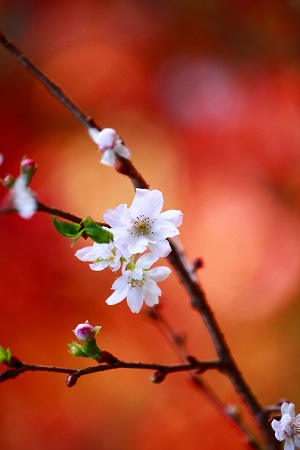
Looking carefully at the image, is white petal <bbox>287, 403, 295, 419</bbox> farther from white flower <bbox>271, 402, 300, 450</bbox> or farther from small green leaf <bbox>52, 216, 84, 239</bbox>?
small green leaf <bbox>52, 216, 84, 239</bbox>

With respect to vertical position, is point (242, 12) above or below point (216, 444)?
above

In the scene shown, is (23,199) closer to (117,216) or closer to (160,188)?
(117,216)

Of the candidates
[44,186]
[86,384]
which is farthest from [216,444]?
[44,186]

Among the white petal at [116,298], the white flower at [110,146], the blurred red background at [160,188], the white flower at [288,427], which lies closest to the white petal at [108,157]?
the white flower at [110,146]

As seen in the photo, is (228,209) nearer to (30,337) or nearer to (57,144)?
(57,144)

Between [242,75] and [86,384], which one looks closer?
[86,384]

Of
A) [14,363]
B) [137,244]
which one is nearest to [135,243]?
[137,244]

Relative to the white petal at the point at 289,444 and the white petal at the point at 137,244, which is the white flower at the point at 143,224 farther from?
the white petal at the point at 289,444
